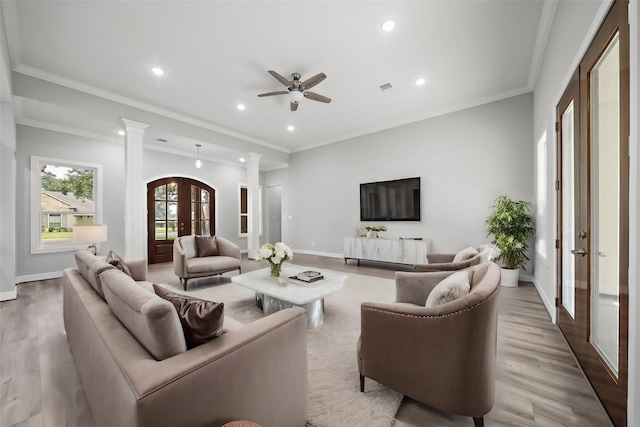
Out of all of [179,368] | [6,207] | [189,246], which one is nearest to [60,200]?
[6,207]

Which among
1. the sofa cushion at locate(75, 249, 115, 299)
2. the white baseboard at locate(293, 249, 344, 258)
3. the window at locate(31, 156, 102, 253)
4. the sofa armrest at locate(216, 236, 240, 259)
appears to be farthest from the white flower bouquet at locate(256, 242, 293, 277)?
the window at locate(31, 156, 102, 253)

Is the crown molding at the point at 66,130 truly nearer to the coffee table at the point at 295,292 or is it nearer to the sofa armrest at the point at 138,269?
the sofa armrest at the point at 138,269

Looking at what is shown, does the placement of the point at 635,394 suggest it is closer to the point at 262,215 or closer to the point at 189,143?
the point at 189,143

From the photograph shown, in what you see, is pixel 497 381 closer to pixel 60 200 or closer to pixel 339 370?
pixel 339 370

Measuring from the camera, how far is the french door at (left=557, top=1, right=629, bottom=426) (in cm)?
127

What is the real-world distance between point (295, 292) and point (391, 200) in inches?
150

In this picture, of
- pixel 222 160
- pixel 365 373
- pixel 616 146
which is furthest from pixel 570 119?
pixel 222 160

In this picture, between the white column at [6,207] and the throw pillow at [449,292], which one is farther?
the white column at [6,207]

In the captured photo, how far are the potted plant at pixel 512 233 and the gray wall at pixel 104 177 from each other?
21.4 ft

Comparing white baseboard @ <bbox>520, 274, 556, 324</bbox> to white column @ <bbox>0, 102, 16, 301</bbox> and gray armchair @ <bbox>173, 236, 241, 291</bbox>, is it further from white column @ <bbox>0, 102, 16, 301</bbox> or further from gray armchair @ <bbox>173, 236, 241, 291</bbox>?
white column @ <bbox>0, 102, 16, 301</bbox>

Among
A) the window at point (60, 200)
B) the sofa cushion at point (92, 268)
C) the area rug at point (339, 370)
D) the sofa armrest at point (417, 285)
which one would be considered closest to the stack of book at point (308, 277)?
the area rug at point (339, 370)

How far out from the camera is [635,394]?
1.11 metres

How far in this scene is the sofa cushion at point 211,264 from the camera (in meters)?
3.96

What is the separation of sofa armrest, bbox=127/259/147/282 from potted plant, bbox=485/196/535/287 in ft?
16.3
